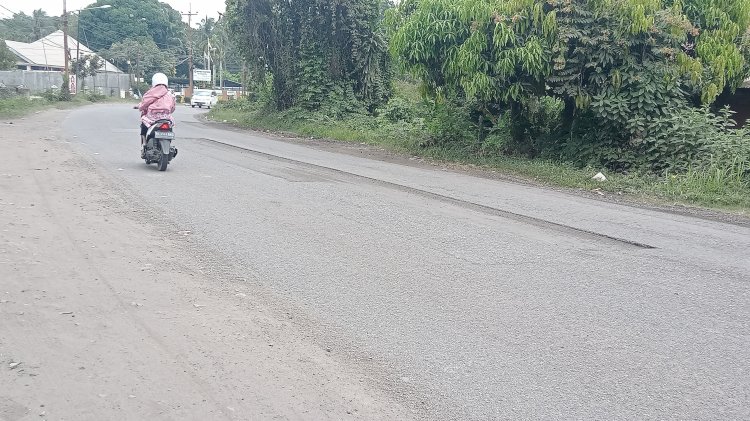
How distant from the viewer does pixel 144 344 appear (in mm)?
4926

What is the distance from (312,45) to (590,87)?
636 inches

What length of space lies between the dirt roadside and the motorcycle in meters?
→ 5.15

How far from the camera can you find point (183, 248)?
761cm

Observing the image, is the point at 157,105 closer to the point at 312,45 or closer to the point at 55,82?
the point at 312,45

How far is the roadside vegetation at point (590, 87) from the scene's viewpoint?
1418 cm

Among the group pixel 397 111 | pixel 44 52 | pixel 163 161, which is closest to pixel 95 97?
pixel 44 52

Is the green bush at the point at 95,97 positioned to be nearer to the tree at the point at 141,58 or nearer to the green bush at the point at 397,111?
the tree at the point at 141,58

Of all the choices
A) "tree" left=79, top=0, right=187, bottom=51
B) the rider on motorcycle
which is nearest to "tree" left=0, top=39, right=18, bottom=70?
"tree" left=79, top=0, right=187, bottom=51

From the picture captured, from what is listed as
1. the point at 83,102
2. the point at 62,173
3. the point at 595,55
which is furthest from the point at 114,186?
the point at 83,102

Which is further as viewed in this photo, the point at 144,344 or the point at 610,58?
the point at 610,58

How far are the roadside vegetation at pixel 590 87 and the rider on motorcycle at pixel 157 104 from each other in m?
5.92

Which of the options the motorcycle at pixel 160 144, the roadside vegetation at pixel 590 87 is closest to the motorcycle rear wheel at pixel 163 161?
the motorcycle at pixel 160 144

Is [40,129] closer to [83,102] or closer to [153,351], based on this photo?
[153,351]

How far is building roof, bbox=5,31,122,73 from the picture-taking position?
78625 mm
